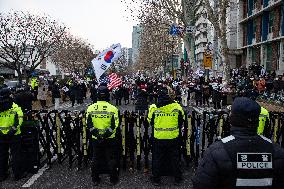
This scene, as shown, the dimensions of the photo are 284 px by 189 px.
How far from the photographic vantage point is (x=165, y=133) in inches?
259

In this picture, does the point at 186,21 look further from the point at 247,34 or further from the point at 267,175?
the point at 267,175

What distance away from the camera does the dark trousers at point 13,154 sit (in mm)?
7088

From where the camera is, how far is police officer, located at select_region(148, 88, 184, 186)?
6578 millimetres

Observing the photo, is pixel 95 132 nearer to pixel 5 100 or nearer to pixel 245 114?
pixel 5 100

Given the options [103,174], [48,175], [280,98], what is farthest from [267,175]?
[280,98]

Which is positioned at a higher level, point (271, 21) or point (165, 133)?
point (271, 21)

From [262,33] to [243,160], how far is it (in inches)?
1460

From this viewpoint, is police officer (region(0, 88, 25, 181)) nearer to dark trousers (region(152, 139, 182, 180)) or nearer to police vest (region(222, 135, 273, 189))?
dark trousers (region(152, 139, 182, 180))

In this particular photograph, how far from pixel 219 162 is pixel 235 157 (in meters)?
0.13

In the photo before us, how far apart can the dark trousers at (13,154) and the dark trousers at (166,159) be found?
9.10 ft

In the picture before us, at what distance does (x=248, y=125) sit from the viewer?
105 inches

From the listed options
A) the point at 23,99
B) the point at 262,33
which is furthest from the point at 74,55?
the point at 23,99

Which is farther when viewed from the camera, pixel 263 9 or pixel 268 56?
pixel 268 56

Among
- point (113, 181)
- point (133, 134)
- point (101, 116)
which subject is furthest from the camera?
point (133, 134)
